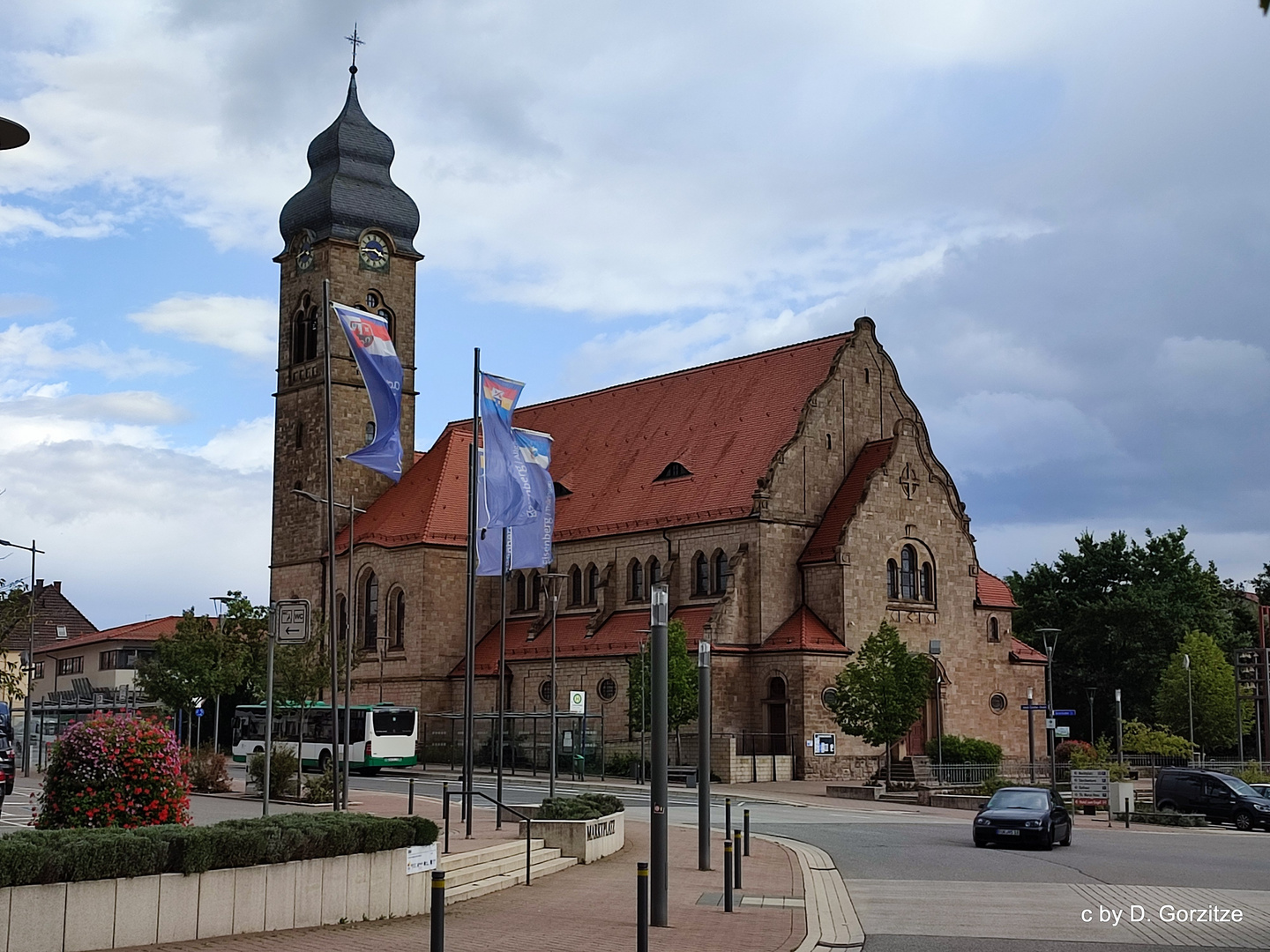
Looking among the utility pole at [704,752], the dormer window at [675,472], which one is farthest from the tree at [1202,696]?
the utility pole at [704,752]

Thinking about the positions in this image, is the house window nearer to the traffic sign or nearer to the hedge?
the traffic sign

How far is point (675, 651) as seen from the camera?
55.8 meters

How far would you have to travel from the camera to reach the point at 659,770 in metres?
17.8

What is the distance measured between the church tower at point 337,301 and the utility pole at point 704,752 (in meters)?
50.4

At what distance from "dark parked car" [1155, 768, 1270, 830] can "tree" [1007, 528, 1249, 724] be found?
43676 mm

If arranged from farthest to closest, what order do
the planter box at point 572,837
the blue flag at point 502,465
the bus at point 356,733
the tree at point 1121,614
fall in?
1. the tree at point 1121,614
2. the bus at point 356,733
3. the blue flag at point 502,465
4. the planter box at point 572,837

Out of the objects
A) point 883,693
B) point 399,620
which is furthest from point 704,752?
point 399,620

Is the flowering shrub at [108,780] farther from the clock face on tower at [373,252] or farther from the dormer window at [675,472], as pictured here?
the clock face on tower at [373,252]

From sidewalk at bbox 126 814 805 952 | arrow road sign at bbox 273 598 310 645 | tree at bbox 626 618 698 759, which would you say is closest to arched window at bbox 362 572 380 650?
tree at bbox 626 618 698 759

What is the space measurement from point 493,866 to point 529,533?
11.4 meters

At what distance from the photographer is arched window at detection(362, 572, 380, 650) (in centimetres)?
7069

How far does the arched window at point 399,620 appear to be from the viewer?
2729 inches

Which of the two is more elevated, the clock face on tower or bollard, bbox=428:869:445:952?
the clock face on tower

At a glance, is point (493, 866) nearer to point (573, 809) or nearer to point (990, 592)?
point (573, 809)
